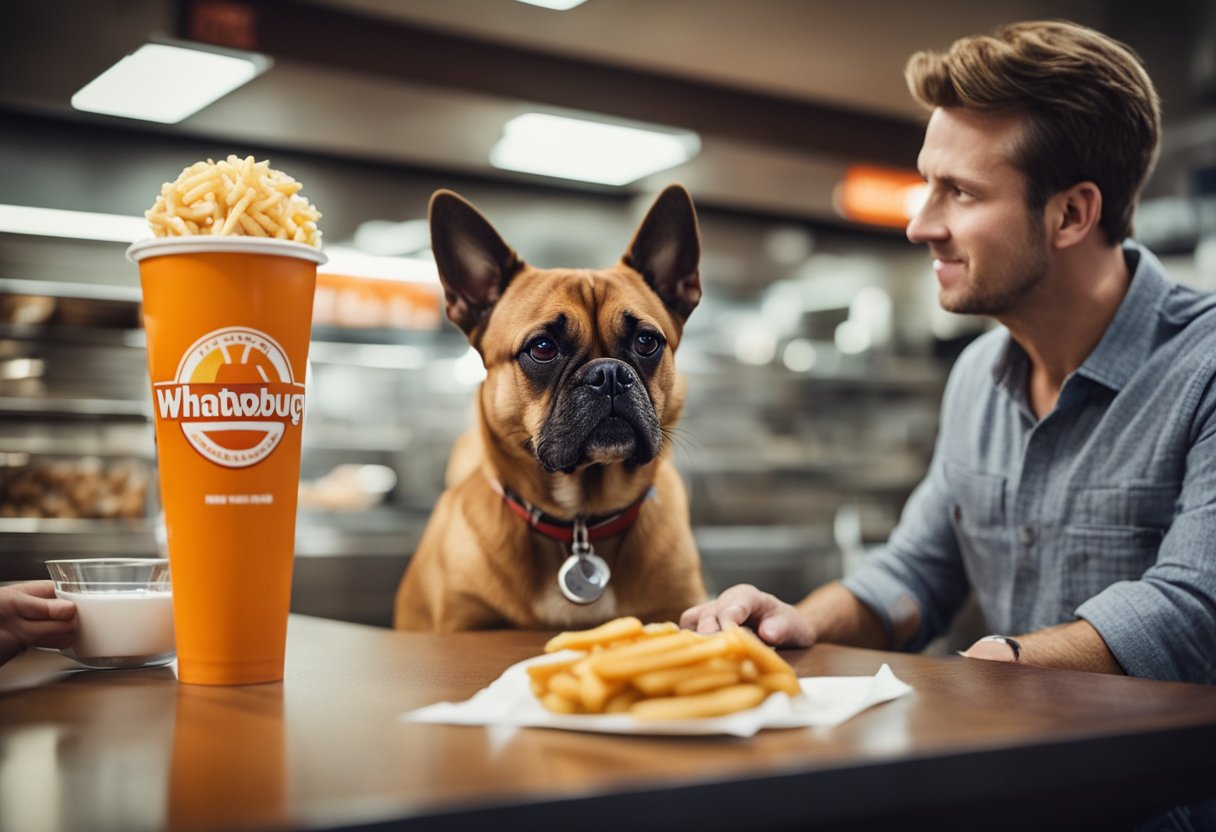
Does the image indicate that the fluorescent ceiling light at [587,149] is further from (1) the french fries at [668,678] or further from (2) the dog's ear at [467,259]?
(1) the french fries at [668,678]

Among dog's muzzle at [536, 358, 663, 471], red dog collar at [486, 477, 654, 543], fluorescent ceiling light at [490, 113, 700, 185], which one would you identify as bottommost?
red dog collar at [486, 477, 654, 543]

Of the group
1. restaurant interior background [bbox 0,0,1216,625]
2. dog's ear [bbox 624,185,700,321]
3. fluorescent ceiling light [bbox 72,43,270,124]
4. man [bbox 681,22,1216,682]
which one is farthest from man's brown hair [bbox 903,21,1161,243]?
fluorescent ceiling light [bbox 72,43,270,124]

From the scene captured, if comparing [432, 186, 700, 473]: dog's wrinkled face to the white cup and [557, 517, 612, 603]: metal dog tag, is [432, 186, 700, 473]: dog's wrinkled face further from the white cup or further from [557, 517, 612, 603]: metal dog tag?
the white cup

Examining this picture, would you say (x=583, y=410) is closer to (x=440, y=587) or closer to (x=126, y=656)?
(x=440, y=587)

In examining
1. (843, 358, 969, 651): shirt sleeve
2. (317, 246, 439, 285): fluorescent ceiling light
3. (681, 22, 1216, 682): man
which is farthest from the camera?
(317, 246, 439, 285): fluorescent ceiling light

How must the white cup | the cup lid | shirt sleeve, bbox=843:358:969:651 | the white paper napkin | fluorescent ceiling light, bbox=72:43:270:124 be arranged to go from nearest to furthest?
the white paper napkin
the cup lid
the white cup
shirt sleeve, bbox=843:358:969:651
fluorescent ceiling light, bbox=72:43:270:124

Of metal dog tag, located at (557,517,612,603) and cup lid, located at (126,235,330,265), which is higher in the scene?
cup lid, located at (126,235,330,265)

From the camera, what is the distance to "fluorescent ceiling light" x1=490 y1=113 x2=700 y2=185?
5309 mm

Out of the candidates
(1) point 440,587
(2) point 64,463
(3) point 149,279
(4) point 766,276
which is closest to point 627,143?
(4) point 766,276

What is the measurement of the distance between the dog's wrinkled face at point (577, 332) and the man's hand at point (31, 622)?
2.09 ft

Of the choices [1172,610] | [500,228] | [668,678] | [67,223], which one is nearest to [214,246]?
[668,678]

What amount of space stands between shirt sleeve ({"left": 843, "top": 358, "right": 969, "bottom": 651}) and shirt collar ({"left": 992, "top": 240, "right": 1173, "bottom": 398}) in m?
0.36

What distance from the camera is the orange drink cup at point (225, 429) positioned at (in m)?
0.94

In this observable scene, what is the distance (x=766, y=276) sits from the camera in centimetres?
646
